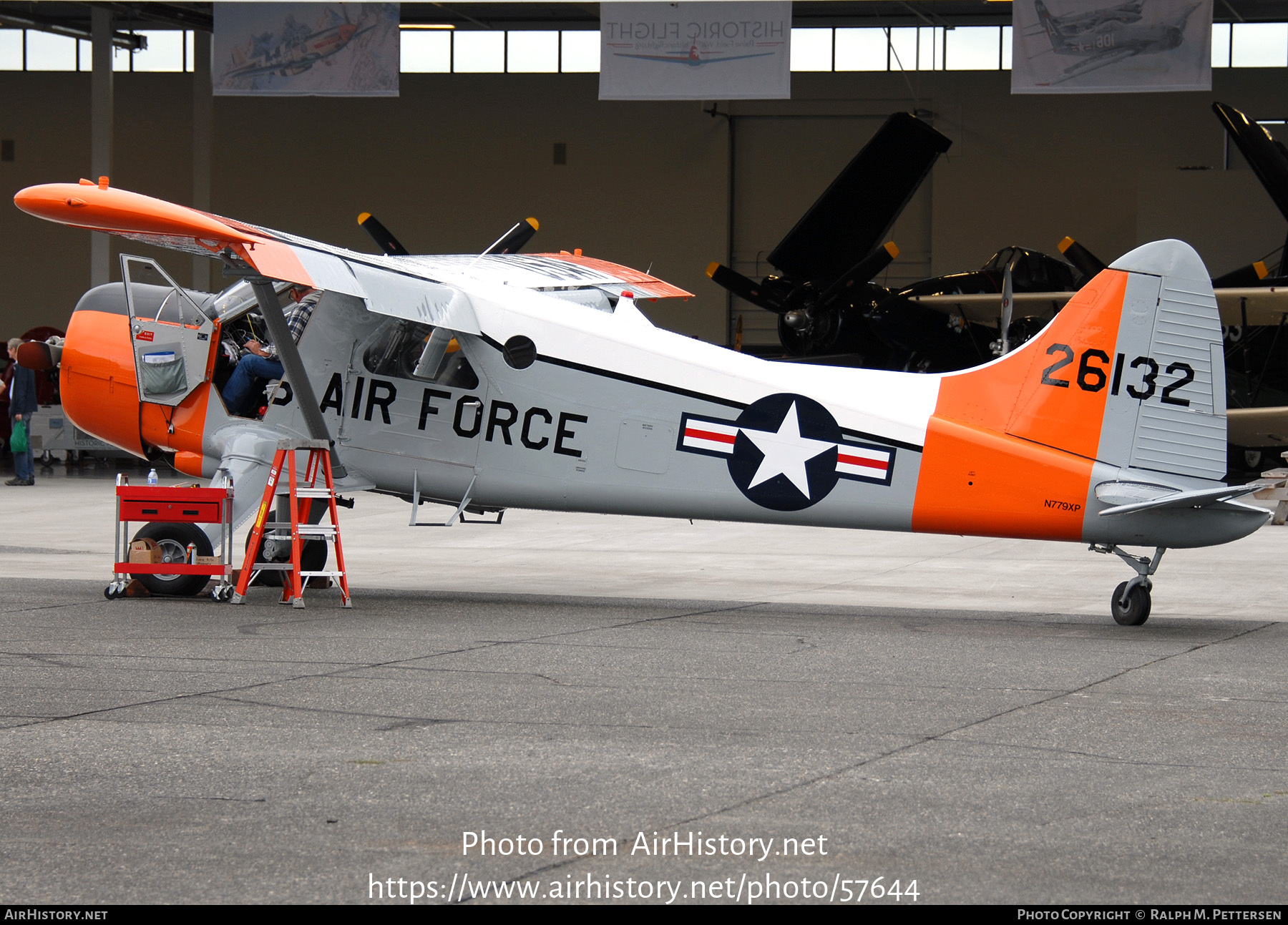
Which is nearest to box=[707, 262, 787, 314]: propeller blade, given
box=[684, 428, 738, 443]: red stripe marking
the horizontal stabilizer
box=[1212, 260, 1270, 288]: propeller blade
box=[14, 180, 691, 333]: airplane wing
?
box=[1212, 260, 1270, 288]: propeller blade

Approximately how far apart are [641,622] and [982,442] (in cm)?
273

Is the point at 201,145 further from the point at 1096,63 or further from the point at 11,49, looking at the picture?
the point at 1096,63

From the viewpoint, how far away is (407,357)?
11383 mm

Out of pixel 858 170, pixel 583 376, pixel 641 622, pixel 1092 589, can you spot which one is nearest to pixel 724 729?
pixel 641 622

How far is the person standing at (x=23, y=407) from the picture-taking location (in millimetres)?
24031

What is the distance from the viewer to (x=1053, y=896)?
4.37 meters

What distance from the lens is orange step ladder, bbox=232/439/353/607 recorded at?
10.6m

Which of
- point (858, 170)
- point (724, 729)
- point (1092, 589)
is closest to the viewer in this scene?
point (724, 729)

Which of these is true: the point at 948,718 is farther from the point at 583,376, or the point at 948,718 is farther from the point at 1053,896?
the point at 583,376

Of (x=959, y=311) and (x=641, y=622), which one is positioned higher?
(x=959, y=311)

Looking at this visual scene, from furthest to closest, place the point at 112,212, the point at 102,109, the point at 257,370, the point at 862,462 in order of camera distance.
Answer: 1. the point at 102,109
2. the point at 257,370
3. the point at 862,462
4. the point at 112,212

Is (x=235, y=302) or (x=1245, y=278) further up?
(x=1245, y=278)

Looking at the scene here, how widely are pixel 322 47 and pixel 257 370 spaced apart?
14.9 m

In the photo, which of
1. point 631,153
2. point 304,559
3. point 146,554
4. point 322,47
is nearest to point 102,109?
point 322,47
